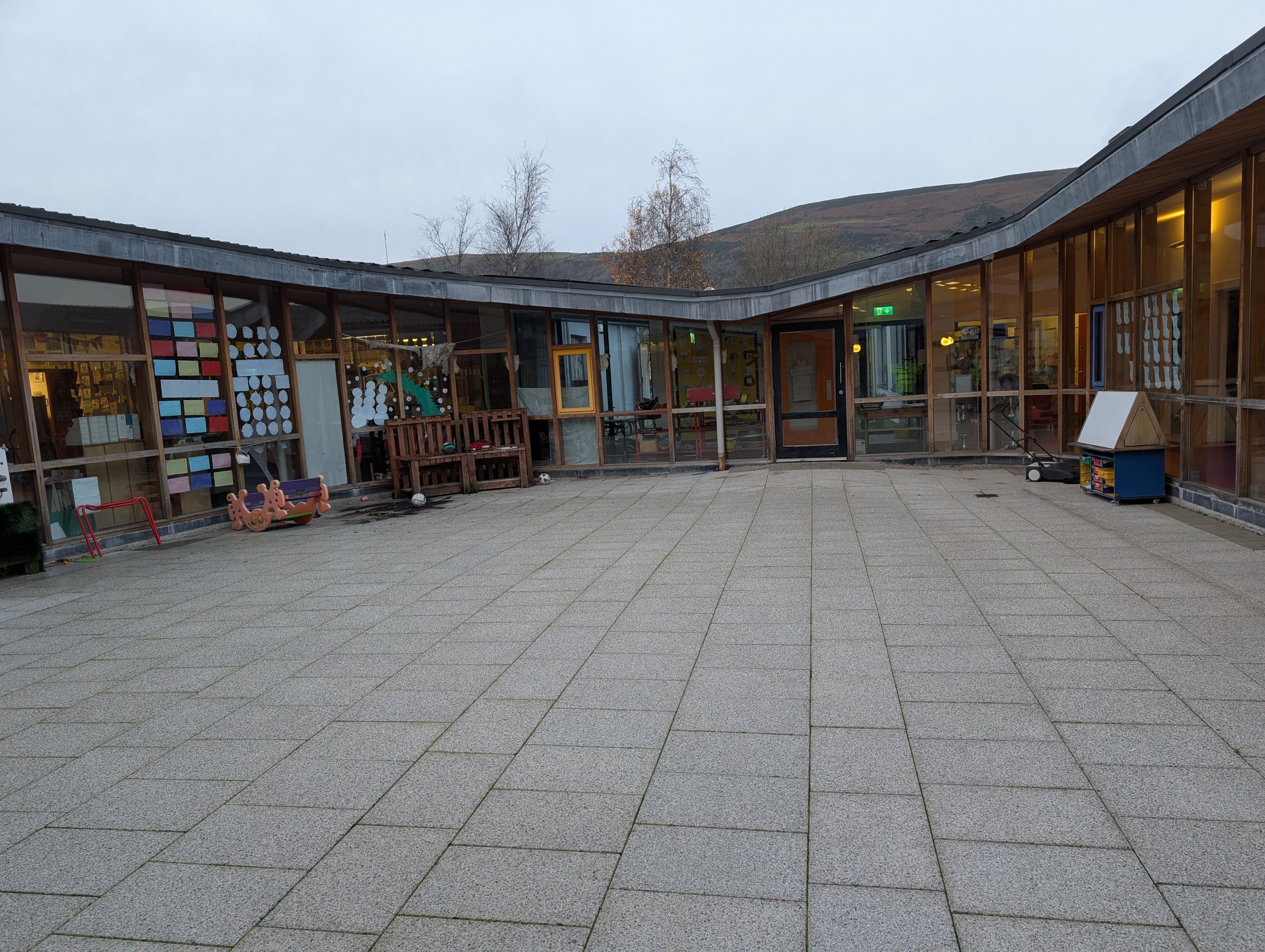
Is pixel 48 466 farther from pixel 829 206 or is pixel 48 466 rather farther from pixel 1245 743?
pixel 829 206

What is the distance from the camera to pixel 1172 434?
28.9ft

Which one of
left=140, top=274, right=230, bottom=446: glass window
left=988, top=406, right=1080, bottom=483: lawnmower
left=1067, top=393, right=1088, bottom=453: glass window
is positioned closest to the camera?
left=140, top=274, right=230, bottom=446: glass window

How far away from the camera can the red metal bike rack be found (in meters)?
8.73

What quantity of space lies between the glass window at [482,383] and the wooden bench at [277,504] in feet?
12.0

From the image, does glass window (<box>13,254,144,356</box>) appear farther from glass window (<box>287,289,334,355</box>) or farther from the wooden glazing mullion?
glass window (<box>287,289,334,355</box>)

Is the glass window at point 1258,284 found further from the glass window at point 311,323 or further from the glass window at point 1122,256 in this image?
the glass window at point 311,323

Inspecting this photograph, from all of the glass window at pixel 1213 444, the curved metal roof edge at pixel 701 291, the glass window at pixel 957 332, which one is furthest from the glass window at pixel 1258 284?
the glass window at pixel 957 332

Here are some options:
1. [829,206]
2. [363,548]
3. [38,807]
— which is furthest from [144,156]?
[38,807]

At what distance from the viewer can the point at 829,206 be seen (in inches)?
3452

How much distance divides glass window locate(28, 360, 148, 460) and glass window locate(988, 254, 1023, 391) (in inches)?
436

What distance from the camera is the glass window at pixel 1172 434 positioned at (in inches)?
339

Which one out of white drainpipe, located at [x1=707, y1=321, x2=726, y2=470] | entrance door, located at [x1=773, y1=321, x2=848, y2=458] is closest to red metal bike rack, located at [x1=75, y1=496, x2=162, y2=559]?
white drainpipe, located at [x1=707, y1=321, x2=726, y2=470]

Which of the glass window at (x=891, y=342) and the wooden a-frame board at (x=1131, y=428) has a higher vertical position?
the glass window at (x=891, y=342)

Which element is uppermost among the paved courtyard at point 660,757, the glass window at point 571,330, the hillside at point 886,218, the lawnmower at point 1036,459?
the hillside at point 886,218
